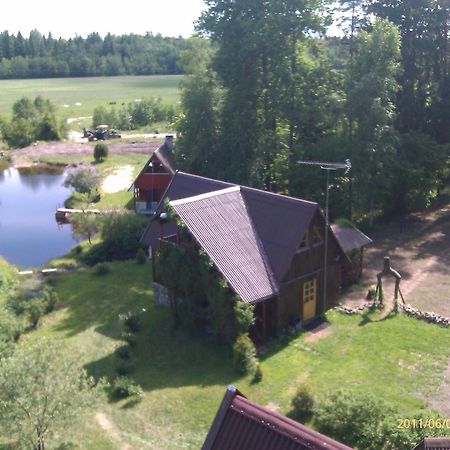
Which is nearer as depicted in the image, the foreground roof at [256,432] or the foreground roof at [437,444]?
the foreground roof at [437,444]

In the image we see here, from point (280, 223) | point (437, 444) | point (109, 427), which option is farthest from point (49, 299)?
point (437, 444)

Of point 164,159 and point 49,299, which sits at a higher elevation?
point 164,159

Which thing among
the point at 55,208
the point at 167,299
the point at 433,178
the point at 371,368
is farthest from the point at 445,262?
the point at 55,208

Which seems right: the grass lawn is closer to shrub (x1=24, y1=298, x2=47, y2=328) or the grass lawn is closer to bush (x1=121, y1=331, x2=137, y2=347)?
bush (x1=121, y1=331, x2=137, y2=347)

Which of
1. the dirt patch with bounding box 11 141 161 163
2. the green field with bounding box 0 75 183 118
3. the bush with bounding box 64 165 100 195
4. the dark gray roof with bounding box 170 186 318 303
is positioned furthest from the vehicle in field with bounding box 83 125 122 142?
the dark gray roof with bounding box 170 186 318 303

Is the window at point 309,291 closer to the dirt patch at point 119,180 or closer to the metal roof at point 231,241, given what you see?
the metal roof at point 231,241

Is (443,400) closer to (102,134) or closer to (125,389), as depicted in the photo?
(125,389)

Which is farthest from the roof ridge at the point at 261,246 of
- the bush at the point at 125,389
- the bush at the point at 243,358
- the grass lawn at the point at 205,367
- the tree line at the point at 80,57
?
the tree line at the point at 80,57
